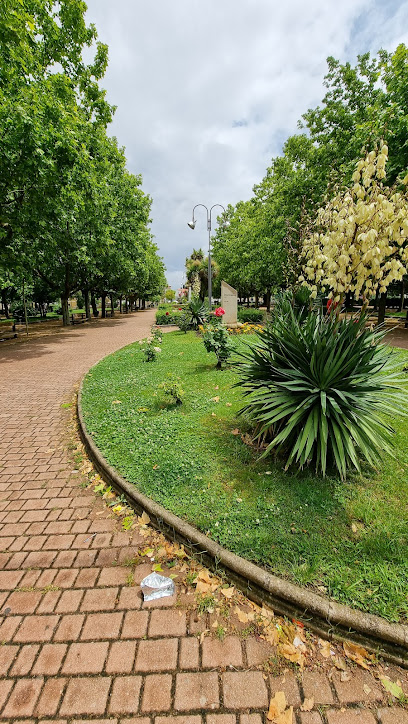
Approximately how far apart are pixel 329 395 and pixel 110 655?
8.57ft

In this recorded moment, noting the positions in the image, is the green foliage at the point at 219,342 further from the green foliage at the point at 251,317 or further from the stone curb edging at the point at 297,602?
the green foliage at the point at 251,317

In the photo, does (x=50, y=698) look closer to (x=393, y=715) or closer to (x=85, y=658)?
(x=85, y=658)

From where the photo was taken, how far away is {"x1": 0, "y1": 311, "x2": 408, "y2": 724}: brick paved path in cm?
152

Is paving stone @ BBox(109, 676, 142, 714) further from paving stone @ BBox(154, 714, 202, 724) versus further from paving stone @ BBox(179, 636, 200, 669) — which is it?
paving stone @ BBox(179, 636, 200, 669)

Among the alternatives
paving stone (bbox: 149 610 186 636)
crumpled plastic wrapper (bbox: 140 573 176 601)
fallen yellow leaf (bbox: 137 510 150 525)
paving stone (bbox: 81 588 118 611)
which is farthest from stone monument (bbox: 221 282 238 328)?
paving stone (bbox: 149 610 186 636)

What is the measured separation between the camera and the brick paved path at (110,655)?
152 centimetres

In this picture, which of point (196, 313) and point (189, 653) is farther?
point (196, 313)

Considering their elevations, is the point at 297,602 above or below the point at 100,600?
above

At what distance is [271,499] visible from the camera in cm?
→ 278

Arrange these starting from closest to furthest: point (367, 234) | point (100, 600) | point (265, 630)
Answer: point (265, 630)
point (100, 600)
point (367, 234)

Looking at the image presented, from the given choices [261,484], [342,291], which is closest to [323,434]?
[261,484]

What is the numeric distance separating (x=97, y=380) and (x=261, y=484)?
17.1 feet

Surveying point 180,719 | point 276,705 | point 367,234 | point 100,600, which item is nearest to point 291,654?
point 276,705

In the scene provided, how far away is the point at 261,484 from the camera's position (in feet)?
9.79
